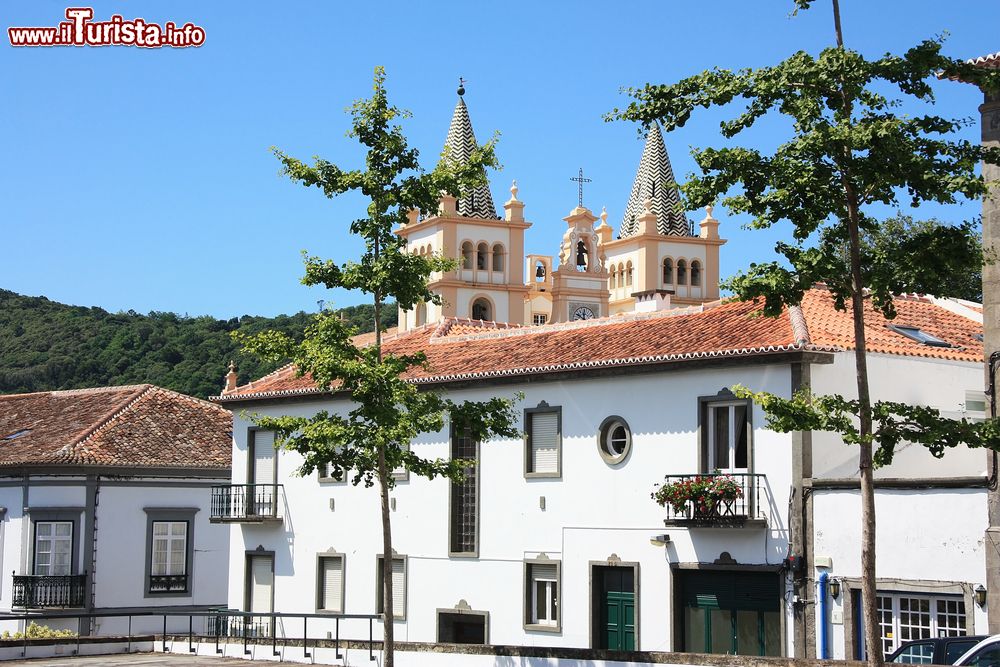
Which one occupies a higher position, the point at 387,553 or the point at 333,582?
the point at 387,553

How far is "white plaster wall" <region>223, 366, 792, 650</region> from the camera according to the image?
24.9 metres

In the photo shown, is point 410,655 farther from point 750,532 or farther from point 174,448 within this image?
point 174,448

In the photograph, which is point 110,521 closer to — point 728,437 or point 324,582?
point 324,582

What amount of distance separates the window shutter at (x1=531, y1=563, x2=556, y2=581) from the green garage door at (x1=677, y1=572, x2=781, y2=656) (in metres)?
3.16

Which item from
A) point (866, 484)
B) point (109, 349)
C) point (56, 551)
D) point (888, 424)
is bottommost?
point (56, 551)

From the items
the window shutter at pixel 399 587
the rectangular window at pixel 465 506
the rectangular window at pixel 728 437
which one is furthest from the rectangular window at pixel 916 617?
the window shutter at pixel 399 587

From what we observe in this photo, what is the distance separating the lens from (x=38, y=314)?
7425cm

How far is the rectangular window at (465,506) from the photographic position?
2916 cm

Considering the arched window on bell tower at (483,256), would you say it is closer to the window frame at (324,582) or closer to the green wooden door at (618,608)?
the window frame at (324,582)

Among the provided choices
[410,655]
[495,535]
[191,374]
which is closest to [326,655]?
[410,655]

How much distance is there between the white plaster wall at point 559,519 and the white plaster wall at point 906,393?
28.8 inches

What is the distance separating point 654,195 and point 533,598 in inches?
3189

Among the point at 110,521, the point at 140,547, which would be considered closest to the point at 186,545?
the point at 140,547

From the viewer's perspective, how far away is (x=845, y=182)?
1553 centimetres
